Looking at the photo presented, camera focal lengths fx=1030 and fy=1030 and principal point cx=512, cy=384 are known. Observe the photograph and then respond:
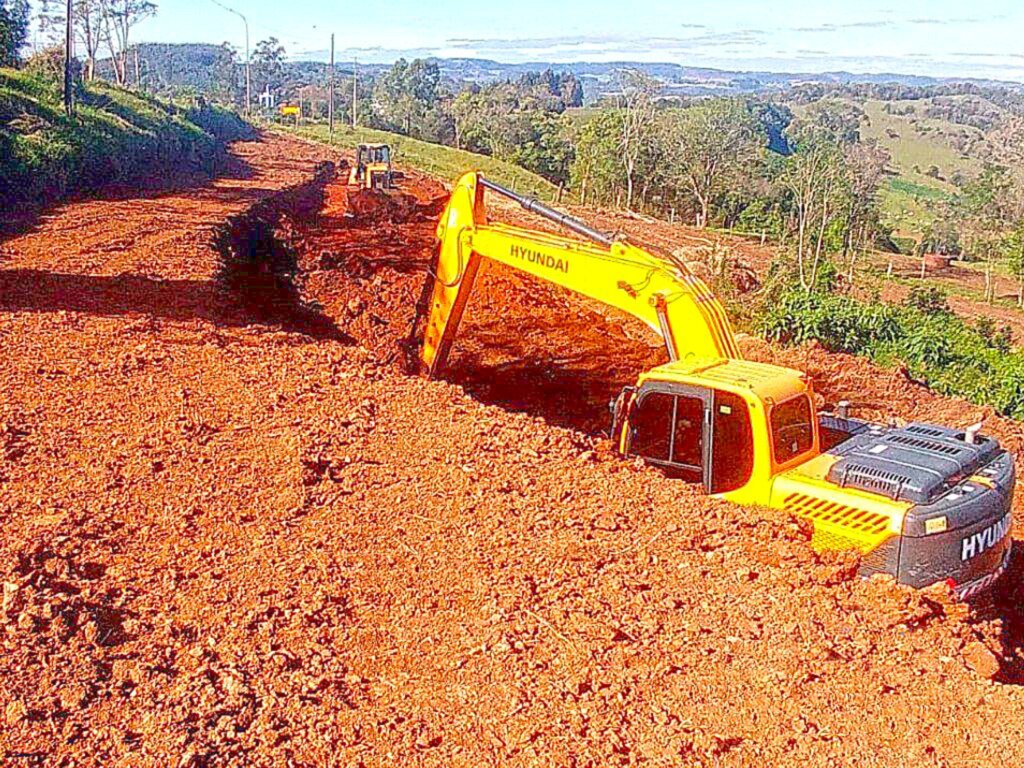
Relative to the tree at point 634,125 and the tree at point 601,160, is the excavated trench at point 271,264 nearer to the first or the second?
the tree at point 634,125

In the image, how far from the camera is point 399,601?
588cm

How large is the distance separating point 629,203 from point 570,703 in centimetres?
4074

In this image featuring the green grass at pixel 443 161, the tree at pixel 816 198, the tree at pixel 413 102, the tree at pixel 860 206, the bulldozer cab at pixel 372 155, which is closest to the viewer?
the tree at pixel 816 198

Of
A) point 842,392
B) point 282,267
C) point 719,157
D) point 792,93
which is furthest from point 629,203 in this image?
point 792,93

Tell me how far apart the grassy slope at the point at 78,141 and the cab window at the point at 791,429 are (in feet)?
66.7

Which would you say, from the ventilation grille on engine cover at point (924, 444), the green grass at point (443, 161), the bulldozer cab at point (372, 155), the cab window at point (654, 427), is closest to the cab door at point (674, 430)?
the cab window at point (654, 427)

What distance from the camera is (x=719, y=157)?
46.7 metres

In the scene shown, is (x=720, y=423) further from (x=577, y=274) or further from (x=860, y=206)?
(x=860, y=206)

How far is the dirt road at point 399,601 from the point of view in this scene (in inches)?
185

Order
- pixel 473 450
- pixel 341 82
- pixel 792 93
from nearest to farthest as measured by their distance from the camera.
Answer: pixel 473 450, pixel 341 82, pixel 792 93

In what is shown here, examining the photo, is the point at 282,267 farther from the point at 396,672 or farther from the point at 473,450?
the point at 396,672

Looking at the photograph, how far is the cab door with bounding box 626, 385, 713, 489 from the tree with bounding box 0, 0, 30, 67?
32415mm

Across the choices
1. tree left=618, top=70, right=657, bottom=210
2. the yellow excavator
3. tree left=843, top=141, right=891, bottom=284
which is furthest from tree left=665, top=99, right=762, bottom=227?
the yellow excavator

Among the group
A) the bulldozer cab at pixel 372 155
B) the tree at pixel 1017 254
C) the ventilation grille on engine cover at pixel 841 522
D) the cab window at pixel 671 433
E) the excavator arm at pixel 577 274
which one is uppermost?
the bulldozer cab at pixel 372 155
